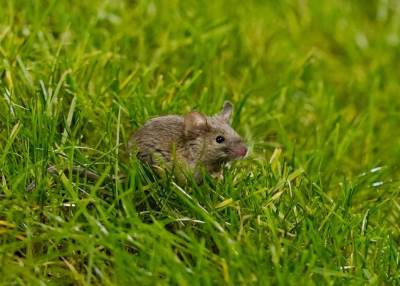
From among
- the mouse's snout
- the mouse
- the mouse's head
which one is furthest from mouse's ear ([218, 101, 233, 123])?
the mouse's snout

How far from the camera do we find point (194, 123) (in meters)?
5.81

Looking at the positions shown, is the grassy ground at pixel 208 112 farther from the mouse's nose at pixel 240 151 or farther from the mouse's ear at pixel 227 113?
the mouse's ear at pixel 227 113

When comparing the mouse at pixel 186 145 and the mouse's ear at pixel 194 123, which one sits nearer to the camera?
the mouse at pixel 186 145

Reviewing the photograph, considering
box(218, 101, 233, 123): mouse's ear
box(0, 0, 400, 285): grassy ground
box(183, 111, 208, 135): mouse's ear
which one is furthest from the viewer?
box(218, 101, 233, 123): mouse's ear

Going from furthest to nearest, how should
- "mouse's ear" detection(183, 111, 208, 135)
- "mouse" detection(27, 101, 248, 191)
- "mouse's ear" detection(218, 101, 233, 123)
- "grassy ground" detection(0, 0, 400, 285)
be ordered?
1. "mouse's ear" detection(218, 101, 233, 123)
2. "mouse's ear" detection(183, 111, 208, 135)
3. "mouse" detection(27, 101, 248, 191)
4. "grassy ground" detection(0, 0, 400, 285)

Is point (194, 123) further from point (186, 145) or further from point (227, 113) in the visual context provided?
point (227, 113)

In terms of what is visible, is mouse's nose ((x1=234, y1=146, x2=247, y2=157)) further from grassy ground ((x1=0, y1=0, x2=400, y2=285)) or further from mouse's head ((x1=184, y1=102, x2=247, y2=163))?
grassy ground ((x1=0, y1=0, x2=400, y2=285))

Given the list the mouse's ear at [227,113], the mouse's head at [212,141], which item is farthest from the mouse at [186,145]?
the mouse's ear at [227,113]

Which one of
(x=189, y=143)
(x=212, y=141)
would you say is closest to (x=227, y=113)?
(x=212, y=141)

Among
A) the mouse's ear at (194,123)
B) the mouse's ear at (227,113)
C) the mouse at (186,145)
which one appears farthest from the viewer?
the mouse's ear at (227,113)

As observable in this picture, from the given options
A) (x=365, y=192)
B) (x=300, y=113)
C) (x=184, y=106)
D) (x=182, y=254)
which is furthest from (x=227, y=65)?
(x=182, y=254)

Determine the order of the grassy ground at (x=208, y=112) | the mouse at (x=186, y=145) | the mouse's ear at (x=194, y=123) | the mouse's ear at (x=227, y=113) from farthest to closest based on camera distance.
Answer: the mouse's ear at (x=227, y=113)
the mouse's ear at (x=194, y=123)
the mouse at (x=186, y=145)
the grassy ground at (x=208, y=112)

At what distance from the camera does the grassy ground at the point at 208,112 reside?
4.85m

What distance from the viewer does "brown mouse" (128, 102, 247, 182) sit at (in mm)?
5680
